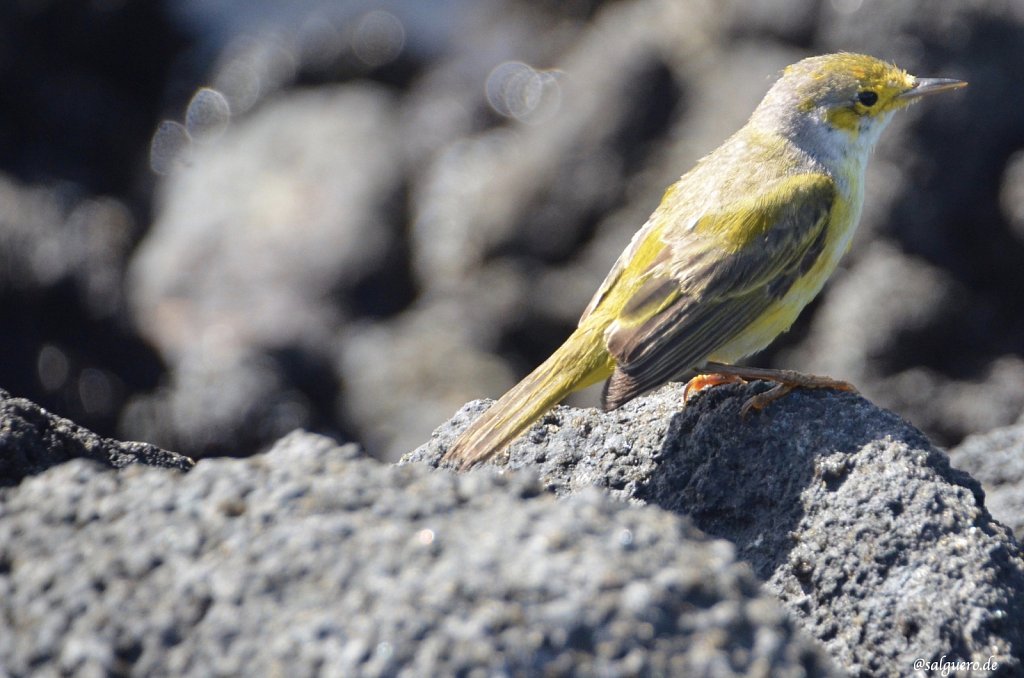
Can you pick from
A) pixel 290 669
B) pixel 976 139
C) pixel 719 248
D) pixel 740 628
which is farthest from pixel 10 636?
pixel 976 139

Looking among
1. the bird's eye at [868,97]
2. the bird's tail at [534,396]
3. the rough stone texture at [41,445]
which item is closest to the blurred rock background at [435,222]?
the bird's eye at [868,97]

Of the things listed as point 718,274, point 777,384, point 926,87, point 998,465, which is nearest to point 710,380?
point 718,274

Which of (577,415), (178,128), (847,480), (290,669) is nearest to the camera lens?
(290,669)

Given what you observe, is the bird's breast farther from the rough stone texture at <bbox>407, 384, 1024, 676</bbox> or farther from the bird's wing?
the rough stone texture at <bbox>407, 384, 1024, 676</bbox>

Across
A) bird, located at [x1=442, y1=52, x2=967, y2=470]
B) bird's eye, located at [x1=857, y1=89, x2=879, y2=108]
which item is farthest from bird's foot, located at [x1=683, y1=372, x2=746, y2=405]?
bird's eye, located at [x1=857, y1=89, x2=879, y2=108]

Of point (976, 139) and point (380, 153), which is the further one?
point (380, 153)

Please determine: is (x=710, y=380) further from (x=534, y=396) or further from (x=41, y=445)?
(x=41, y=445)

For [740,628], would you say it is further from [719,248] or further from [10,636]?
[719,248]
